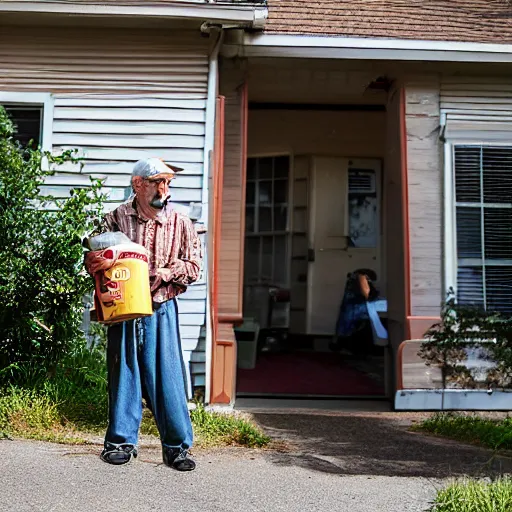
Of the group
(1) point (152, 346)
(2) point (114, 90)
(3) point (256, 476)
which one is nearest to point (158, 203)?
(1) point (152, 346)

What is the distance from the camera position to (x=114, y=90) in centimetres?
774

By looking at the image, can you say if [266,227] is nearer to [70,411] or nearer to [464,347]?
[464,347]

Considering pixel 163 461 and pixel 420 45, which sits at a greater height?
pixel 420 45

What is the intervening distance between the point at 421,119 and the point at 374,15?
1227mm

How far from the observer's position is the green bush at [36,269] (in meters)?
6.41

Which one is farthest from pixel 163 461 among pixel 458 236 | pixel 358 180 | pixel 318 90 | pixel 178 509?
pixel 358 180

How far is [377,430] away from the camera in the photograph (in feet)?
23.1

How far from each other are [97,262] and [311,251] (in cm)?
666

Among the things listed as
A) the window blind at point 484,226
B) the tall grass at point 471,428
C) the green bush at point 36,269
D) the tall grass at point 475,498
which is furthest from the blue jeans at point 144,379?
the window blind at point 484,226

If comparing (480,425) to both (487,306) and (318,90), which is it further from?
(318,90)

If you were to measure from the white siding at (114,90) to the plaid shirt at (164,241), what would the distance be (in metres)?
2.95

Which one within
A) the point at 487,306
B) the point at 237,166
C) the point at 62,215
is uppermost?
the point at 237,166

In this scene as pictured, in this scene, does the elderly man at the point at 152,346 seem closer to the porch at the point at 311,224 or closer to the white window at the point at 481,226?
the white window at the point at 481,226

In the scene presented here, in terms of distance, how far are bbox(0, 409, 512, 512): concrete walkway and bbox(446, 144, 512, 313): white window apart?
2.11m
